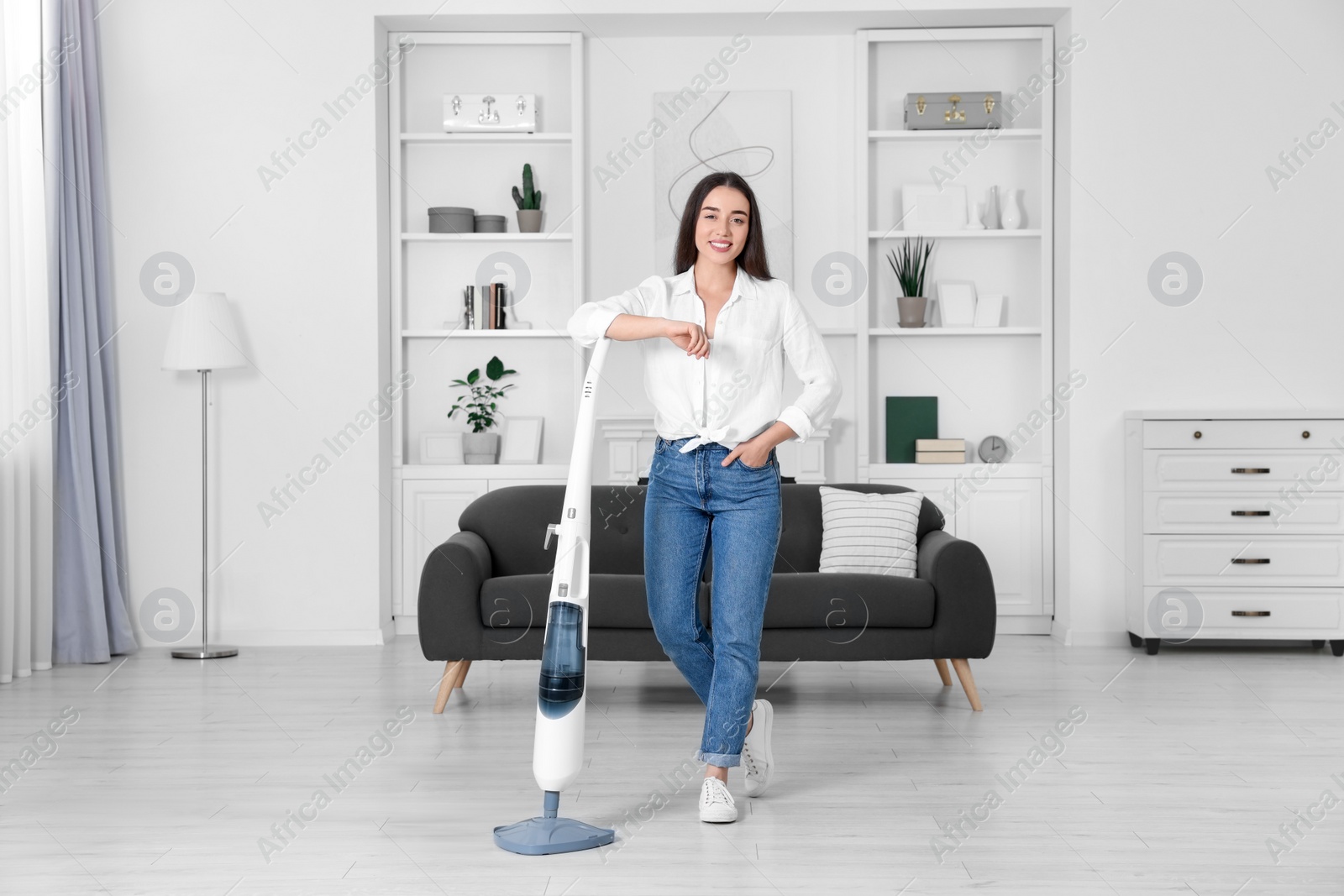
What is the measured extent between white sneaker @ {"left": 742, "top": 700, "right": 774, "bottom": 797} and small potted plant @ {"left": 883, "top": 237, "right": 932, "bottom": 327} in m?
2.90

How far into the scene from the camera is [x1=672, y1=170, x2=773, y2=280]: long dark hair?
2.57 meters

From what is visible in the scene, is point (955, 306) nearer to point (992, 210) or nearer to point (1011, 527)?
point (992, 210)

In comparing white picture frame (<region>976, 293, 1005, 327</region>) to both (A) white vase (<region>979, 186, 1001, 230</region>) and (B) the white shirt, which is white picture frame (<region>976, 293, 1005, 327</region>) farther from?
(B) the white shirt

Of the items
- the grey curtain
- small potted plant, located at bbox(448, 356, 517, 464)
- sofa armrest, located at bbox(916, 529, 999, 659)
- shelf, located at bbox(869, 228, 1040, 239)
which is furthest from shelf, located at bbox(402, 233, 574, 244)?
sofa armrest, located at bbox(916, 529, 999, 659)

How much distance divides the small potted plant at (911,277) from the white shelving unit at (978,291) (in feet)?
0.21

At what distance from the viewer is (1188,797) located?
9.10 feet

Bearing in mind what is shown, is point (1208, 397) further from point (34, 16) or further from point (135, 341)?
point (34, 16)

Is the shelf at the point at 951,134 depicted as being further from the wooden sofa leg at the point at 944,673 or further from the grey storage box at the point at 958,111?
the wooden sofa leg at the point at 944,673

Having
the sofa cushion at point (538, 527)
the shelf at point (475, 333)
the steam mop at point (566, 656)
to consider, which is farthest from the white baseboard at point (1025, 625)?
the steam mop at point (566, 656)

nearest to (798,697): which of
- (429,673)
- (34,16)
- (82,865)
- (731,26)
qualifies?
(429,673)

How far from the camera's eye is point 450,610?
3701 millimetres

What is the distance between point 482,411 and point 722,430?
9.94 ft

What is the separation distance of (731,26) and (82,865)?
4.19m

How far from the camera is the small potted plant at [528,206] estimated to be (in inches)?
207
